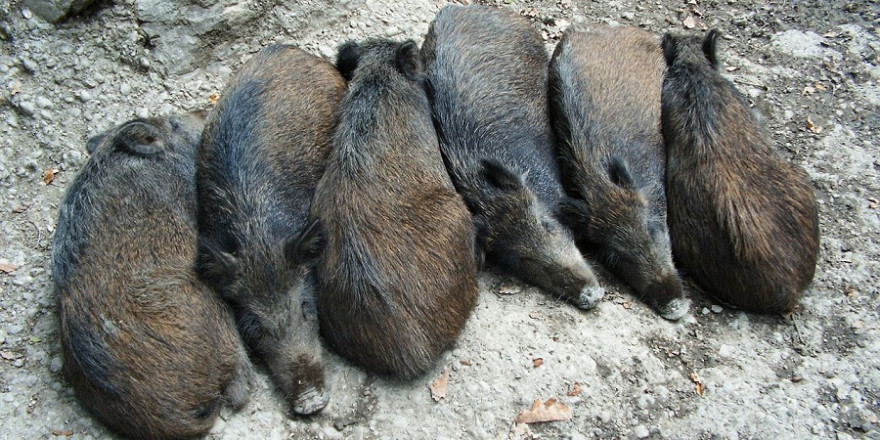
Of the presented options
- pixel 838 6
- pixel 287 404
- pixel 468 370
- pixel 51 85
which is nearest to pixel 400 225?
pixel 468 370

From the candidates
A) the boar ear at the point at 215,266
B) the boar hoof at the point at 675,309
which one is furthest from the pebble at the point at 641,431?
the boar ear at the point at 215,266

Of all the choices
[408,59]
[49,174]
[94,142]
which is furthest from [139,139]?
[408,59]

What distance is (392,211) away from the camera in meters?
4.61

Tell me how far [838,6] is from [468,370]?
473cm

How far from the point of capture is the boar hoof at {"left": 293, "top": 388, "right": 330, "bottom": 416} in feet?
14.2

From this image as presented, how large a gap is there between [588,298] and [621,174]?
850 millimetres

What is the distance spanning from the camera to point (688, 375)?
4.54m

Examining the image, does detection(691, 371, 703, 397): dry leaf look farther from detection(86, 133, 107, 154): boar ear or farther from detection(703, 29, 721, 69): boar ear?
detection(86, 133, 107, 154): boar ear

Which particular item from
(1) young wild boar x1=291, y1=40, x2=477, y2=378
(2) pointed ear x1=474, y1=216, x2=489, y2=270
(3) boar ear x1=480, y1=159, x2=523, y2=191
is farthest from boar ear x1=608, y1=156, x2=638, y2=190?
(1) young wild boar x1=291, y1=40, x2=477, y2=378

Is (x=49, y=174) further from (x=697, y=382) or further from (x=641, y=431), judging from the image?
(x=697, y=382)

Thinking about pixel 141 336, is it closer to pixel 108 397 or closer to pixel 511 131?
pixel 108 397

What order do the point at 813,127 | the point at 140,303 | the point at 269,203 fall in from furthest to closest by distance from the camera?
the point at 813,127 < the point at 269,203 < the point at 140,303

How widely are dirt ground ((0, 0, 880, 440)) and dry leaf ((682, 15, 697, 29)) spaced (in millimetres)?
54

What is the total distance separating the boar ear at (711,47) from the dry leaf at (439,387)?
3.06 metres
